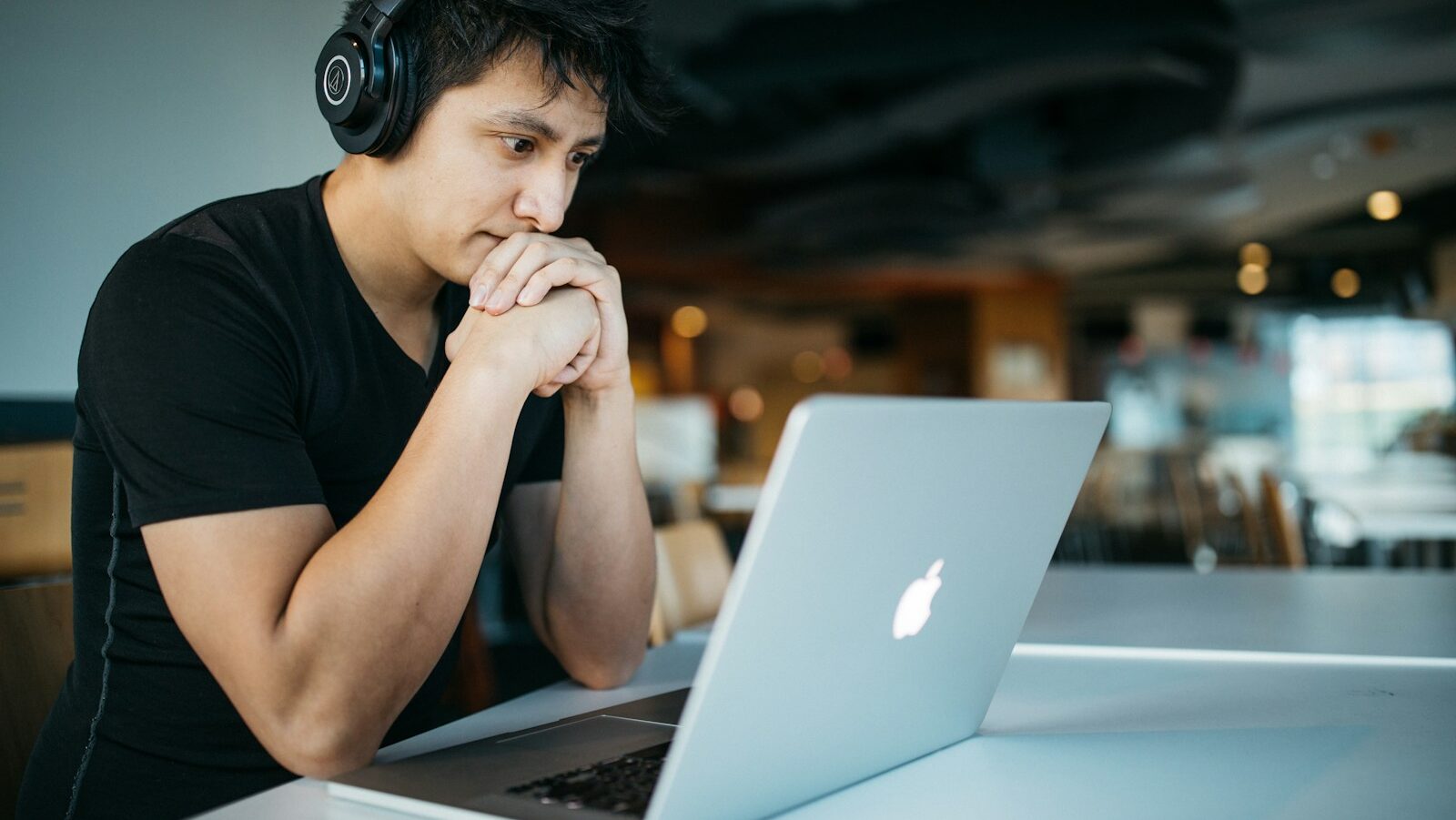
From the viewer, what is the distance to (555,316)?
1.05 meters

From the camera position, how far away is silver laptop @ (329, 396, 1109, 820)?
0.60 meters

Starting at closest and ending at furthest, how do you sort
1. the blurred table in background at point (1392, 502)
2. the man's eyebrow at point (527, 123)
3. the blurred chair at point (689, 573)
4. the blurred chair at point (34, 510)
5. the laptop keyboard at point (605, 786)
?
the laptop keyboard at point (605, 786)
the man's eyebrow at point (527, 123)
the blurred chair at point (34, 510)
the blurred chair at point (689, 573)
the blurred table in background at point (1392, 502)

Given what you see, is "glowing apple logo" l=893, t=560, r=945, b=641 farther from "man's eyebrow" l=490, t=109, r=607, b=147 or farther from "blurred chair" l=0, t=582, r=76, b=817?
"blurred chair" l=0, t=582, r=76, b=817

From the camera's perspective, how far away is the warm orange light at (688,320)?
14633 mm

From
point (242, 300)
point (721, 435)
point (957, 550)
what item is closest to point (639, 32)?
point (242, 300)

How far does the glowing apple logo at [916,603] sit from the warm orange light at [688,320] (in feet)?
44.1

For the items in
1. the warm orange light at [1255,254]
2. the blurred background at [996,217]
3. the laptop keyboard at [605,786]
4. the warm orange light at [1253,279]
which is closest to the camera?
the laptop keyboard at [605,786]

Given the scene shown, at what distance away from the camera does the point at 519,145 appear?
1095 millimetres

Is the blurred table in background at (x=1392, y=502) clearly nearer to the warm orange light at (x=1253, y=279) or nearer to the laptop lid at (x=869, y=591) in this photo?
the laptop lid at (x=869, y=591)

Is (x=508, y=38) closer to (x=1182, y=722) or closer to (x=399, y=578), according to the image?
(x=399, y=578)

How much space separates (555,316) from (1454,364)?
14.3 metres

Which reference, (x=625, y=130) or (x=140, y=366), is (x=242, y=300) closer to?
(x=140, y=366)

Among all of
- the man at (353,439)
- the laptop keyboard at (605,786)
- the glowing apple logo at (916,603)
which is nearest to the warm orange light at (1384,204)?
the man at (353,439)

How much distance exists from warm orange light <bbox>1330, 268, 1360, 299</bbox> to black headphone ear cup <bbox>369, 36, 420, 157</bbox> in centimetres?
1396
